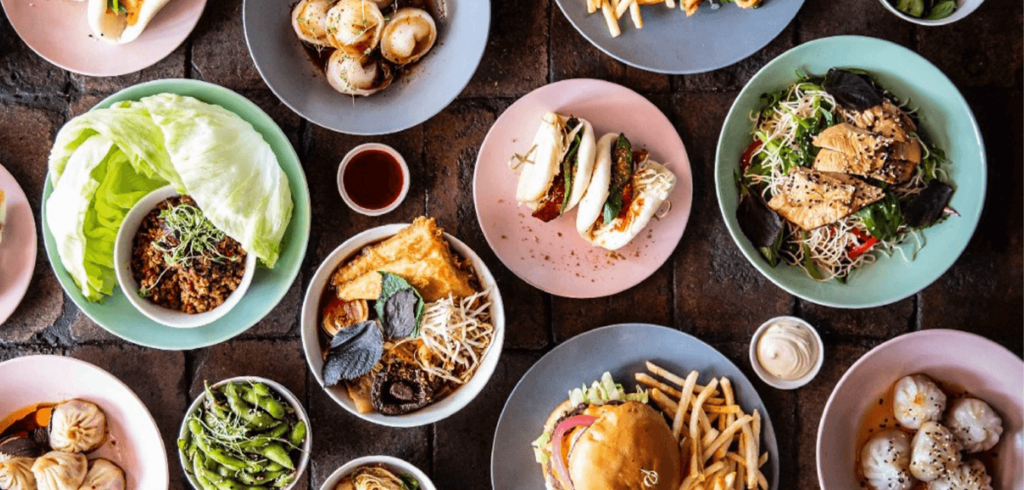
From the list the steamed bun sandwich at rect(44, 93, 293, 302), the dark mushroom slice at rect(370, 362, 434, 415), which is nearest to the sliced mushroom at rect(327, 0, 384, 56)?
the steamed bun sandwich at rect(44, 93, 293, 302)

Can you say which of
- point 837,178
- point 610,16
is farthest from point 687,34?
point 837,178

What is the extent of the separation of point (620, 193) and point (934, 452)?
1745mm

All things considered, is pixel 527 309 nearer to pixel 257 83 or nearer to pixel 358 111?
pixel 358 111

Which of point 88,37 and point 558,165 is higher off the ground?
point 88,37

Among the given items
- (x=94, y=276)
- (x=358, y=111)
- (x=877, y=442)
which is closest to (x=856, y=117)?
(x=877, y=442)

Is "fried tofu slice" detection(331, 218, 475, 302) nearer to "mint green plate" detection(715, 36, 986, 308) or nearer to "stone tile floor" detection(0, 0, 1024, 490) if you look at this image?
"stone tile floor" detection(0, 0, 1024, 490)

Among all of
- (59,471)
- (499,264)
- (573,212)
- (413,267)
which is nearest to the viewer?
(413,267)

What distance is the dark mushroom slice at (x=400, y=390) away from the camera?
330cm

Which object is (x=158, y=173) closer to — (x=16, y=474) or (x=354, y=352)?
(x=354, y=352)

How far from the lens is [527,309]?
3656mm

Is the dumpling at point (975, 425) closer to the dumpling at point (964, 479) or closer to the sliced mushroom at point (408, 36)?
the dumpling at point (964, 479)

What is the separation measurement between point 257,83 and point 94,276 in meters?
1.09

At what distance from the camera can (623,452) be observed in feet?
10.3

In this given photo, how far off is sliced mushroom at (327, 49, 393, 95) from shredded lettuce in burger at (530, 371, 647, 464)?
5.15 ft
